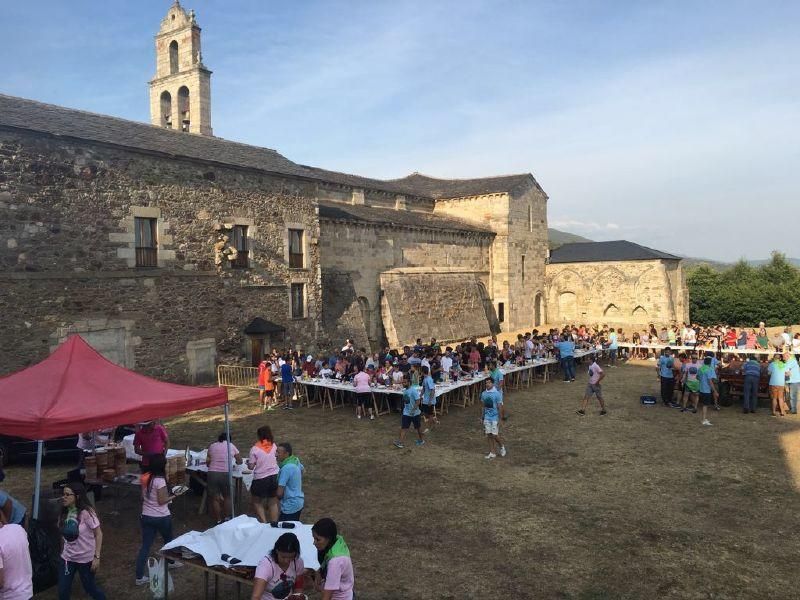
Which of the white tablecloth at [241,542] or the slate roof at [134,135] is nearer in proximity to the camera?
the white tablecloth at [241,542]

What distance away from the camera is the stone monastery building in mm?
14578

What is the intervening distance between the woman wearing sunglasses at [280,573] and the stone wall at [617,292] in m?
35.0

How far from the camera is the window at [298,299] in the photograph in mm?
21609

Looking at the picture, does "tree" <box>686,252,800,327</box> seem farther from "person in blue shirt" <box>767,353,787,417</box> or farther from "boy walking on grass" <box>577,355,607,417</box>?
"boy walking on grass" <box>577,355,607,417</box>

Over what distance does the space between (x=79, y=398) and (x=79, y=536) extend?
225cm

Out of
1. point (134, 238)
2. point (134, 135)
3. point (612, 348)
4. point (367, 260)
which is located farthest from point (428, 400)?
point (367, 260)

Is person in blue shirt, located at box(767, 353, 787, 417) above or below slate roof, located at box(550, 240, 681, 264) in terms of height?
below

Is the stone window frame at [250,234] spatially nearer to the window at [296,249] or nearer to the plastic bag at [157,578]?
the window at [296,249]

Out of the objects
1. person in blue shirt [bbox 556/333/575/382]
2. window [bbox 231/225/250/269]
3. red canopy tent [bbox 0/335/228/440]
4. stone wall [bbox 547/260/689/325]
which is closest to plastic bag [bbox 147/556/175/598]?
red canopy tent [bbox 0/335/228/440]

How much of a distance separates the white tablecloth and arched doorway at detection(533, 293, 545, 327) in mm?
34438

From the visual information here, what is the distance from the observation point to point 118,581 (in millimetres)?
6371

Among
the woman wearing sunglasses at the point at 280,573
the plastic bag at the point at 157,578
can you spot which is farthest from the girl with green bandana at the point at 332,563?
the plastic bag at the point at 157,578

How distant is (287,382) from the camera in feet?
50.0

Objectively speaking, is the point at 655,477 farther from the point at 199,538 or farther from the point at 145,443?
the point at 145,443
